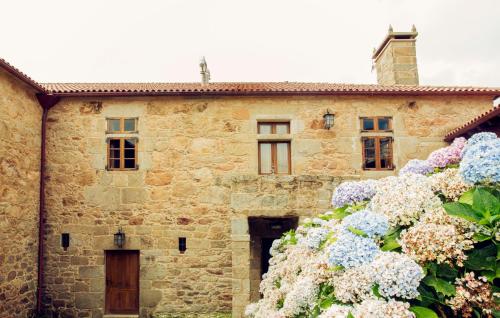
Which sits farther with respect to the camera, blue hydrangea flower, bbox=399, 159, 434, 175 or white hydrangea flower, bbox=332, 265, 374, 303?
blue hydrangea flower, bbox=399, 159, 434, 175

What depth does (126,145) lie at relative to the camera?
9.28 metres

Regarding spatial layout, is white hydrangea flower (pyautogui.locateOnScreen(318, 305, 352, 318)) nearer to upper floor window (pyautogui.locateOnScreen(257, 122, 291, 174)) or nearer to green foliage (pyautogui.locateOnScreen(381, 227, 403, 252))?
green foliage (pyautogui.locateOnScreen(381, 227, 403, 252))

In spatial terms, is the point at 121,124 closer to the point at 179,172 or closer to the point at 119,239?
the point at 179,172

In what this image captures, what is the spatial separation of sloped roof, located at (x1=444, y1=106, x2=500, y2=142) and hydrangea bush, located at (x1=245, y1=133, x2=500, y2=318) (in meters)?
6.58

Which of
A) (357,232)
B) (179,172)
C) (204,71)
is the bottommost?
(357,232)

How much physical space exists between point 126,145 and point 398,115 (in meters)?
6.80

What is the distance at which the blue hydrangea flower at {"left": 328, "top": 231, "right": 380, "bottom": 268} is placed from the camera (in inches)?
65.4

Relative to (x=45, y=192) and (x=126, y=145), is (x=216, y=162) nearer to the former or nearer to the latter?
(x=126, y=145)

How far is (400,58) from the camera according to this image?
1159 cm

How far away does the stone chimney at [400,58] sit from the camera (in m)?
11.4

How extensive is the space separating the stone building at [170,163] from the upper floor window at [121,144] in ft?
0.08

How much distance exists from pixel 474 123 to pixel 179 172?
22.1 ft

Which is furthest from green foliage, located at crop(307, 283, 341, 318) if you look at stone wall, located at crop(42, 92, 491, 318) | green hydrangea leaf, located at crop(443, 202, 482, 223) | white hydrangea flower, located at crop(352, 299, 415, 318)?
stone wall, located at crop(42, 92, 491, 318)

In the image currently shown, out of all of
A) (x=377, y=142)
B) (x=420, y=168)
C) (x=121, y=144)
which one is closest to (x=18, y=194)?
(x=121, y=144)
